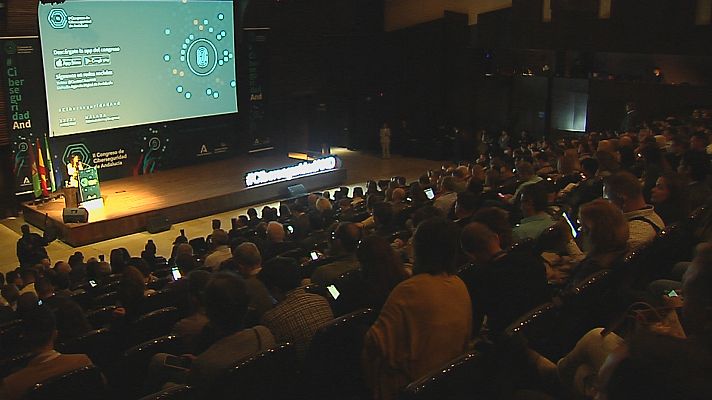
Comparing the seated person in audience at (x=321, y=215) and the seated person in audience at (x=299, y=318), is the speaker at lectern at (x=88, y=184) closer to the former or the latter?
the seated person in audience at (x=321, y=215)

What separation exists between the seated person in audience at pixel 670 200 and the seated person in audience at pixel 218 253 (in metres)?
3.44

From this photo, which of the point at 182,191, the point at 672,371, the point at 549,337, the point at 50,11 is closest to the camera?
the point at 672,371

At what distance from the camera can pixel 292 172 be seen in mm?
13273

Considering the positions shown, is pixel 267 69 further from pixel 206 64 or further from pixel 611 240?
pixel 611 240

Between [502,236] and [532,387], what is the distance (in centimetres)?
141

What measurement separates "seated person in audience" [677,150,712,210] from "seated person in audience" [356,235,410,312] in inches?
123

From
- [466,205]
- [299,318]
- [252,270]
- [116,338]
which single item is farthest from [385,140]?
[299,318]

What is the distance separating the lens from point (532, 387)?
117 inches

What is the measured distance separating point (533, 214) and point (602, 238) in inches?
60.3

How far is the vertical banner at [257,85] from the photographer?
14953 mm

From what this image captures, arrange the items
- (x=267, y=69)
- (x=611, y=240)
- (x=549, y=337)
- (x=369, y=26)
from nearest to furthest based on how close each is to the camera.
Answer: (x=549, y=337) < (x=611, y=240) < (x=267, y=69) < (x=369, y=26)

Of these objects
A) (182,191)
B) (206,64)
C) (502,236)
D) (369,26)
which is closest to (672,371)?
(502,236)

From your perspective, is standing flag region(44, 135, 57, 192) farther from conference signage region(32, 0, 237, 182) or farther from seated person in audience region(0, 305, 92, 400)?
seated person in audience region(0, 305, 92, 400)

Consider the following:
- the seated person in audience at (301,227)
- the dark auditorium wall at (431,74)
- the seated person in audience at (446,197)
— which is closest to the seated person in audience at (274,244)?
the seated person in audience at (301,227)
